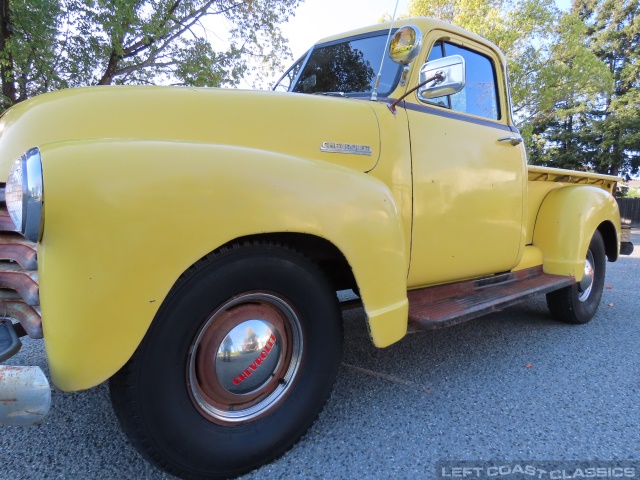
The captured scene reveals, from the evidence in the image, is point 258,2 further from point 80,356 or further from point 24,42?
point 80,356

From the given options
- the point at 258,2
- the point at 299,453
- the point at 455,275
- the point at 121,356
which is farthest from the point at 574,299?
the point at 258,2

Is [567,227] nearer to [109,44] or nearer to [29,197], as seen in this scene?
[29,197]

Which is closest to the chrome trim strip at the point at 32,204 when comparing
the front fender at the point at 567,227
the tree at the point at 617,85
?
the front fender at the point at 567,227

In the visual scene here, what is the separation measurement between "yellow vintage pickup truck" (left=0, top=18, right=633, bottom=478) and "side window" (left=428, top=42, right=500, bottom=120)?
0.12 feet

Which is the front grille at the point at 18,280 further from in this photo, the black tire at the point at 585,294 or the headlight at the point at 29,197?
the black tire at the point at 585,294

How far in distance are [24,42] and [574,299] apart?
29.3 ft

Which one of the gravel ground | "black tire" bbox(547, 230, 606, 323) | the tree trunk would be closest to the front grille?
the gravel ground

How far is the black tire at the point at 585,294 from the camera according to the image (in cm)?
350

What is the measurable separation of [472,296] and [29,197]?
7.77 feet

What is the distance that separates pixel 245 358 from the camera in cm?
158

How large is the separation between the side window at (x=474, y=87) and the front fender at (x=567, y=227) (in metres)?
1.00

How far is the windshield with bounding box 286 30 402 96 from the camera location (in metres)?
2.41

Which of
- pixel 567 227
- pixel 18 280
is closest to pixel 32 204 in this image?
pixel 18 280

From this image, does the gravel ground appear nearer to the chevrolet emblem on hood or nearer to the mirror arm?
the chevrolet emblem on hood
